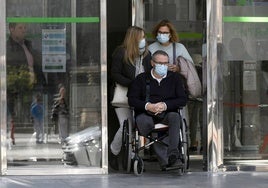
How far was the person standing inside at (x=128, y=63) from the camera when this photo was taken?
775cm

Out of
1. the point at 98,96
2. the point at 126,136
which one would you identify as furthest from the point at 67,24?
the point at 126,136

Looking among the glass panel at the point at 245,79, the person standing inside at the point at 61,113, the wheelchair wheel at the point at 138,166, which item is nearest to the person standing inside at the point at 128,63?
the wheelchair wheel at the point at 138,166

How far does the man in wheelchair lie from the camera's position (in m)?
7.24

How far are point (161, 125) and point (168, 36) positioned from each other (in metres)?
1.23

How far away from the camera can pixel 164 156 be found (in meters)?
7.42

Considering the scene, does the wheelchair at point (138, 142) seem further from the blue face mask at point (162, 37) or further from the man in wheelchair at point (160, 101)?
the blue face mask at point (162, 37)

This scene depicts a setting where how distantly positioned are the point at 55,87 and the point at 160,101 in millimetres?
1420

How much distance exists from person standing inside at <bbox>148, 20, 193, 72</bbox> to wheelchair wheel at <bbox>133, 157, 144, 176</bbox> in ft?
4.06

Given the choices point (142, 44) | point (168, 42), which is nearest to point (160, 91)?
point (142, 44)

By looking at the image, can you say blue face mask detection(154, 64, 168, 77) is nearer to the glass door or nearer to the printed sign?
the glass door

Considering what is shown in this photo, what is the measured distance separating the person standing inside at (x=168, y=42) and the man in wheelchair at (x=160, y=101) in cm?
35

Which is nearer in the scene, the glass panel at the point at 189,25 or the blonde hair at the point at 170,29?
the blonde hair at the point at 170,29

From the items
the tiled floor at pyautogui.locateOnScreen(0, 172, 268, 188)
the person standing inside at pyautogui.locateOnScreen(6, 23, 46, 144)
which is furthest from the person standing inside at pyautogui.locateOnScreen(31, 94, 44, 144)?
the tiled floor at pyautogui.locateOnScreen(0, 172, 268, 188)

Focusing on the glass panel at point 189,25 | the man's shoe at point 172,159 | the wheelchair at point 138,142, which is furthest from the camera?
the glass panel at point 189,25
